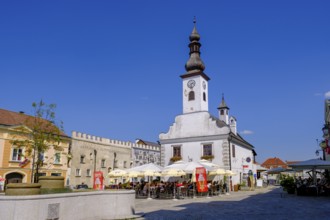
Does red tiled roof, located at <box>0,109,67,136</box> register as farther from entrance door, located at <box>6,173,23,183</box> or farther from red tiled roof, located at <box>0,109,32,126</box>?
entrance door, located at <box>6,173,23,183</box>

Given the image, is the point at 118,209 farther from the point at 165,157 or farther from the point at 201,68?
the point at 201,68

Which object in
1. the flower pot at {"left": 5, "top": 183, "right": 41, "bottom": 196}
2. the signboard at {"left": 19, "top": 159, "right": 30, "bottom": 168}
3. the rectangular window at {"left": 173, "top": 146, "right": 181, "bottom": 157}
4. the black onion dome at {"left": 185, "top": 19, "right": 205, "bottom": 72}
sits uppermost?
the black onion dome at {"left": 185, "top": 19, "right": 205, "bottom": 72}

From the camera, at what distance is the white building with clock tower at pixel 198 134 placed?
100ft

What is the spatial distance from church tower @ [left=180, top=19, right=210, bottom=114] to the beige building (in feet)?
50.3

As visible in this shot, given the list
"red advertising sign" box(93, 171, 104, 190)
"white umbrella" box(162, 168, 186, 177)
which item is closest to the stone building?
"white umbrella" box(162, 168, 186, 177)

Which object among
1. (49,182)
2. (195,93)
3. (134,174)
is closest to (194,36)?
(195,93)

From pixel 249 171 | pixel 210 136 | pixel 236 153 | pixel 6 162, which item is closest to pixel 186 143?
pixel 210 136

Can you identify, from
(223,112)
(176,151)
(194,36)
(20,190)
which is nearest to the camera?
(20,190)

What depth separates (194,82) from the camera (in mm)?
33969

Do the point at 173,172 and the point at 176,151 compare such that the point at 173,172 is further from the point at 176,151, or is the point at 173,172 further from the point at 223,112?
the point at 223,112

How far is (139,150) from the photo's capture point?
52.4 metres

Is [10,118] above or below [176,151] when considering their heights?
above

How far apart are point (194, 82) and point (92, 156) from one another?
18163 millimetres

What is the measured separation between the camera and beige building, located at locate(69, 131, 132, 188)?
126 ft
